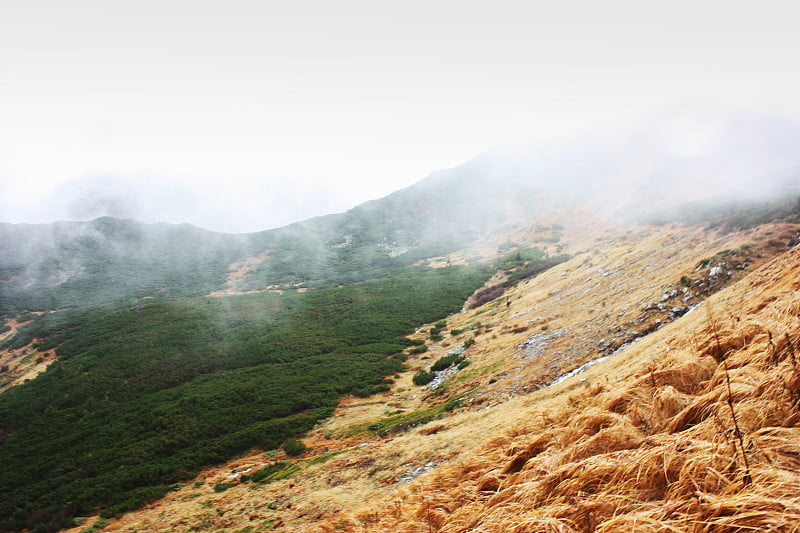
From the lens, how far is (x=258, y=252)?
82.7 m

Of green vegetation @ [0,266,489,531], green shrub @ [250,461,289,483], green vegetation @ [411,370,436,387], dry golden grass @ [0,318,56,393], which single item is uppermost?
dry golden grass @ [0,318,56,393]

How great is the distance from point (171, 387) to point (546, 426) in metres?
29.2

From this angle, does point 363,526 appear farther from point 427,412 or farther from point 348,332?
point 348,332

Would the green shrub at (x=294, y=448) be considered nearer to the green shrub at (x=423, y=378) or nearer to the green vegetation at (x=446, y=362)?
the green shrub at (x=423, y=378)

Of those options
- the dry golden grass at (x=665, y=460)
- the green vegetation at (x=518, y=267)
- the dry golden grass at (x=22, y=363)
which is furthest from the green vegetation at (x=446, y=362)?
the dry golden grass at (x=22, y=363)

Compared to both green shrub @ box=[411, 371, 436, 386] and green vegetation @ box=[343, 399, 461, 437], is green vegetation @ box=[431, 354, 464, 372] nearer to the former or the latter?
green shrub @ box=[411, 371, 436, 386]

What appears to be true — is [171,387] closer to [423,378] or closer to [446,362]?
[423,378]

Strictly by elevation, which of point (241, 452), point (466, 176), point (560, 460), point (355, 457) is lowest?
point (241, 452)

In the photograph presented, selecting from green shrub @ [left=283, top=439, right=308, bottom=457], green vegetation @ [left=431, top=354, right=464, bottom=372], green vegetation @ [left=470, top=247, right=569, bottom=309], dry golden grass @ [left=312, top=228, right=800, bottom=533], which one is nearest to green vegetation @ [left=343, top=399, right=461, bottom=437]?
green shrub @ [left=283, top=439, right=308, bottom=457]

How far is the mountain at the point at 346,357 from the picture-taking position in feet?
32.3

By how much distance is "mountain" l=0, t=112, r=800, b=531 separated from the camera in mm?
9852

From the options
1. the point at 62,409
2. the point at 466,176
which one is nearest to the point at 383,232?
the point at 466,176

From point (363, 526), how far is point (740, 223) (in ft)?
77.7

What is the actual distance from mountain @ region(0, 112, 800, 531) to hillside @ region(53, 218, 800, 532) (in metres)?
0.09
